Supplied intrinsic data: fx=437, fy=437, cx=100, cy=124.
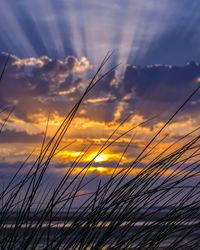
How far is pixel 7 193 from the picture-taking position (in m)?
2.37

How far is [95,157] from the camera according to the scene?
213 cm

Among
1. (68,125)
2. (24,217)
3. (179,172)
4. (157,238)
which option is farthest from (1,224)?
(179,172)

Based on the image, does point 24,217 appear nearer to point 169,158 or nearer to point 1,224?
point 1,224

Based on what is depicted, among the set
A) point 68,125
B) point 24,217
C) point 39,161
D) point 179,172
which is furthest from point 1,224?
point 179,172

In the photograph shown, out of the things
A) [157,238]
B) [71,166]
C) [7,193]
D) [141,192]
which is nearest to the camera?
[157,238]

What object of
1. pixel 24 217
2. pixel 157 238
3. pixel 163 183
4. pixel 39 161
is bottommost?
pixel 157 238

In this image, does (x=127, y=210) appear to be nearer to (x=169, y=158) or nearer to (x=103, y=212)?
(x=103, y=212)

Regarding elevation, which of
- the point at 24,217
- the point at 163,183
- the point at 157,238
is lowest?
the point at 157,238

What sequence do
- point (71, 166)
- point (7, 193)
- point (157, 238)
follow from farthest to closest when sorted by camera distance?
point (7, 193), point (71, 166), point (157, 238)

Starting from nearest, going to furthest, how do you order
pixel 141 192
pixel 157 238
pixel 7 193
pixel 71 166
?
pixel 157 238, pixel 141 192, pixel 71 166, pixel 7 193

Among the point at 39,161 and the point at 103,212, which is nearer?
the point at 103,212

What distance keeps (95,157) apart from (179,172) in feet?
1.42

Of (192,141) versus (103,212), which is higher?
(192,141)

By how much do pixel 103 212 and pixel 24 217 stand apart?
0.35m
